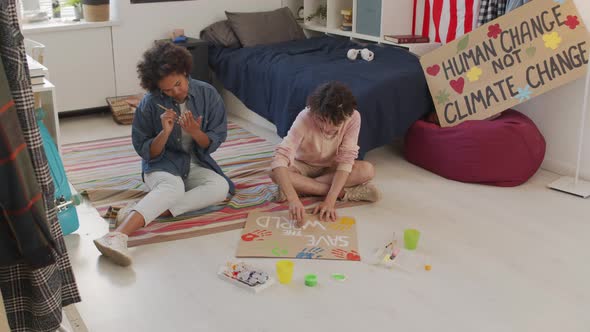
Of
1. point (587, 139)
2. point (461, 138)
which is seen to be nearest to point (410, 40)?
point (461, 138)

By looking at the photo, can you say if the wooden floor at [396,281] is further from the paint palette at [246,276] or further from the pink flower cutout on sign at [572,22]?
the pink flower cutout on sign at [572,22]

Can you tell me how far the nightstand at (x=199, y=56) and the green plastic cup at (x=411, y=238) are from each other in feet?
7.98

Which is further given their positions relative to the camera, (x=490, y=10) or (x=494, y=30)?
(x=490, y=10)

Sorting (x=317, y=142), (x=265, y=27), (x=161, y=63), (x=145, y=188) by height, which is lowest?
(x=145, y=188)

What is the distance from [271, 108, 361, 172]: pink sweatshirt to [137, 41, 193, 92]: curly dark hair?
563 mm

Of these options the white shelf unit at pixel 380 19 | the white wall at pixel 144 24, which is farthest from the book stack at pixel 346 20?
the white wall at pixel 144 24

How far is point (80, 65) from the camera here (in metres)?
4.53

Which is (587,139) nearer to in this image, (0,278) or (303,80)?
(303,80)

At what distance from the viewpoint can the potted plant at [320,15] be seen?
5059 millimetres

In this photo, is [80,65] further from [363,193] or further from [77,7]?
[363,193]

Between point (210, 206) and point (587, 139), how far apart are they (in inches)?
77.7

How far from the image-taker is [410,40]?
4238mm

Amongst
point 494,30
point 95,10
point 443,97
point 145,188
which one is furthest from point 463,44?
point 95,10

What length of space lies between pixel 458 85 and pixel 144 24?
2295 millimetres
